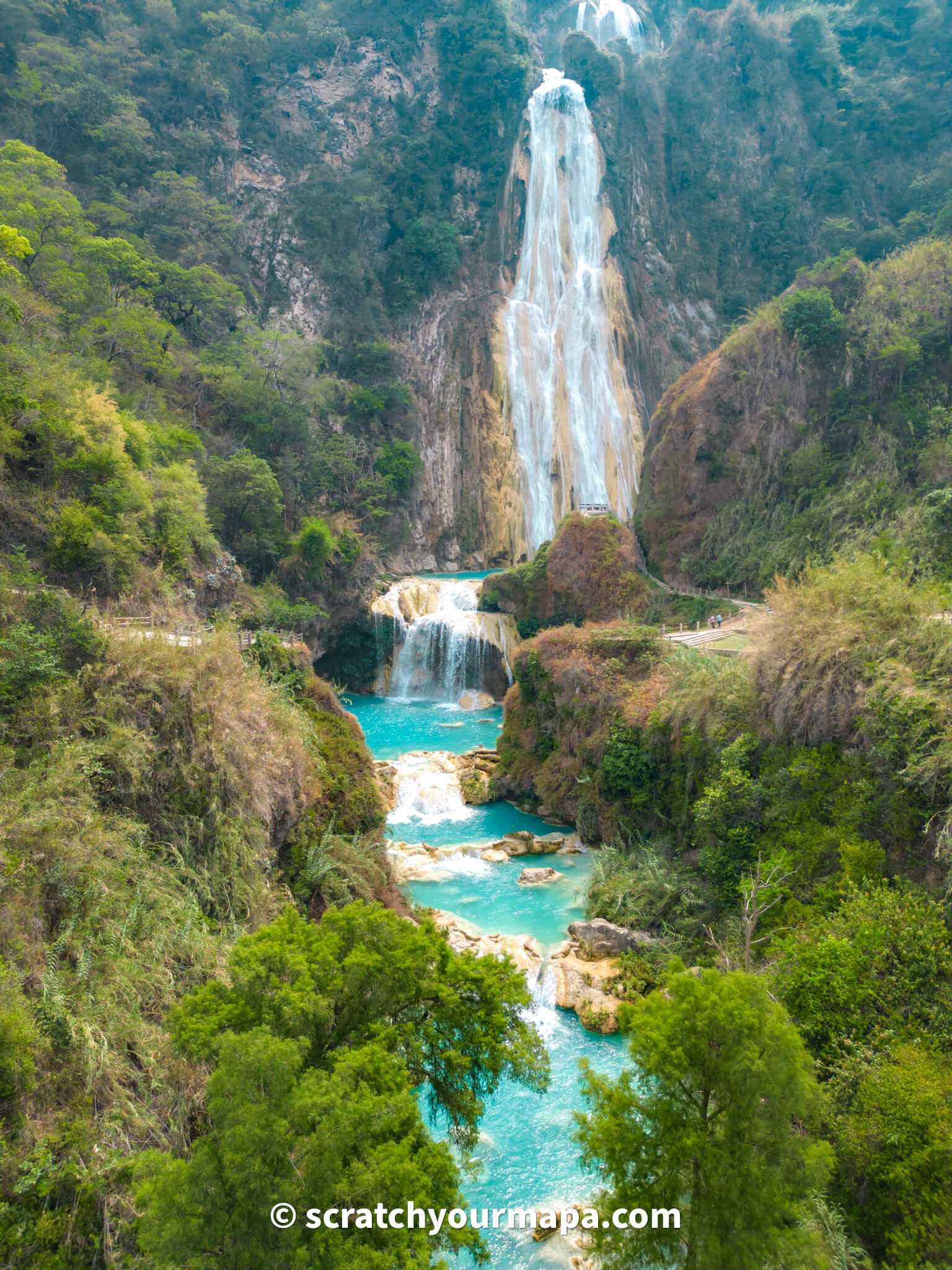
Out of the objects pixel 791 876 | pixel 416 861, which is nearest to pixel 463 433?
pixel 416 861

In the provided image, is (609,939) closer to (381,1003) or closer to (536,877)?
(536,877)

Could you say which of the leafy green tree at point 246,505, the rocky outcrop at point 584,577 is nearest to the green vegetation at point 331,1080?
the rocky outcrop at point 584,577

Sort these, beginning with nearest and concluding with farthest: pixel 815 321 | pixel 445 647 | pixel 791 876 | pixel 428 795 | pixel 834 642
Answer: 1. pixel 791 876
2. pixel 834 642
3. pixel 428 795
4. pixel 815 321
5. pixel 445 647

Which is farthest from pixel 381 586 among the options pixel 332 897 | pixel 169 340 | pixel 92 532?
pixel 332 897

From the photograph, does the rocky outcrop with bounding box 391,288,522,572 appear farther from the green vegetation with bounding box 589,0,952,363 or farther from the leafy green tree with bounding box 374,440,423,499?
the green vegetation with bounding box 589,0,952,363

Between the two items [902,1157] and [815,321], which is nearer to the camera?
[902,1157]

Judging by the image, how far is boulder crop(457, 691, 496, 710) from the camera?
28.6 metres

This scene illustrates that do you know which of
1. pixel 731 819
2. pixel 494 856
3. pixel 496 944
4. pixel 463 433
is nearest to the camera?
pixel 731 819

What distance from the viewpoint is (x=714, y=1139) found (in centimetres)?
543

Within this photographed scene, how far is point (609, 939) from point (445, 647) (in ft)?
60.0

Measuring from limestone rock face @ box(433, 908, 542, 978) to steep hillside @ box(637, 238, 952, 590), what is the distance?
1590 centimetres

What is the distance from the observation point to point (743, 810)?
1237 cm

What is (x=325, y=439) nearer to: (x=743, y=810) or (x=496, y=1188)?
(x=743, y=810)

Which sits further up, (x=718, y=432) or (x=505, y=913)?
(x=718, y=432)
